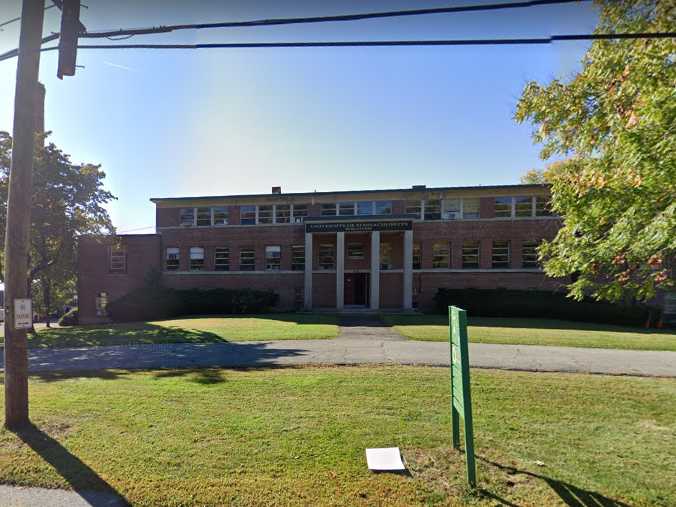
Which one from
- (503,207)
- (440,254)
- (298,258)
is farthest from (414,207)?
(298,258)

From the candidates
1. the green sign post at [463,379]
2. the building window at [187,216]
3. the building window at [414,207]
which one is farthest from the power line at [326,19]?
the building window at [187,216]

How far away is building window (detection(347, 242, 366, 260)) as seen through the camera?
29484 millimetres

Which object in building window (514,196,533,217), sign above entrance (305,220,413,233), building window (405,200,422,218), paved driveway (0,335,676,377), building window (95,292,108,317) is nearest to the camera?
paved driveway (0,335,676,377)

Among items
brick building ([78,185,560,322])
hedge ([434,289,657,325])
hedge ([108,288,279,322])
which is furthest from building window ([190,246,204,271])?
hedge ([434,289,657,325])

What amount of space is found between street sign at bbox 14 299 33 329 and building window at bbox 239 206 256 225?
24669mm

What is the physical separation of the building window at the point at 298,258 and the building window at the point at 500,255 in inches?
545

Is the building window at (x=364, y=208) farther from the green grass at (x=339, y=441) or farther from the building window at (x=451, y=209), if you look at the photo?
the green grass at (x=339, y=441)

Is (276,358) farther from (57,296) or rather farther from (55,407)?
(57,296)

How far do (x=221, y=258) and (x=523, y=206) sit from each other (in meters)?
22.8

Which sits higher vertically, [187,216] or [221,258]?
[187,216]

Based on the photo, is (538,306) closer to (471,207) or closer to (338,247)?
(471,207)

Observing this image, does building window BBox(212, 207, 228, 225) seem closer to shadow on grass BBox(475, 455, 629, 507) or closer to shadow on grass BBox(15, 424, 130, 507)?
shadow on grass BBox(15, 424, 130, 507)

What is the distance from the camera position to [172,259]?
30.3 meters

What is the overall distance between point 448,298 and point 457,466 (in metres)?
22.5
